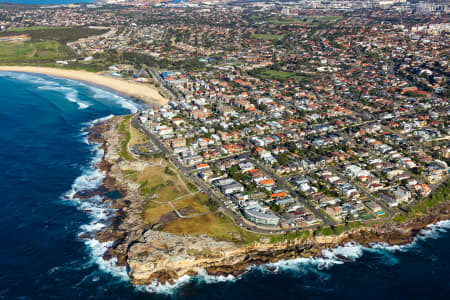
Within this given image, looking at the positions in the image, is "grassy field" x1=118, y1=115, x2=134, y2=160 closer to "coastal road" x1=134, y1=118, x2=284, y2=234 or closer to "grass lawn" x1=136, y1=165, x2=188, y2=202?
"coastal road" x1=134, y1=118, x2=284, y2=234

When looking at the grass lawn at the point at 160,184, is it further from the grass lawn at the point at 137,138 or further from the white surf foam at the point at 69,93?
the white surf foam at the point at 69,93

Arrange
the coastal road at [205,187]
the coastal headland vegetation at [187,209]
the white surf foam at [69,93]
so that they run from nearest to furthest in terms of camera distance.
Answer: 1. the coastal headland vegetation at [187,209]
2. the coastal road at [205,187]
3. the white surf foam at [69,93]

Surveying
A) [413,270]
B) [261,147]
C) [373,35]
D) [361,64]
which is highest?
[373,35]

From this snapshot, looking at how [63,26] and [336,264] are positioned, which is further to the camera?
[63,26]

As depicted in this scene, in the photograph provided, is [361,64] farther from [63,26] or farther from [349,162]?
[63,26]

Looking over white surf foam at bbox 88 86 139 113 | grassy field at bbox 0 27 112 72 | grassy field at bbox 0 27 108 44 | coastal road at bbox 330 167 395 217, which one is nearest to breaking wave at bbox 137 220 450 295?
coastal road at bbox 330 167 395 217

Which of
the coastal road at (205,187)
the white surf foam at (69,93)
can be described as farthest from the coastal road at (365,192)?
the white surf foam at (69,93)

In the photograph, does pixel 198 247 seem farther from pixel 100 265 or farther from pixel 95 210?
pixel 95 210

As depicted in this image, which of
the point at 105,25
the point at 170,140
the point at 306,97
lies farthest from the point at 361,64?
the point at 105,25
